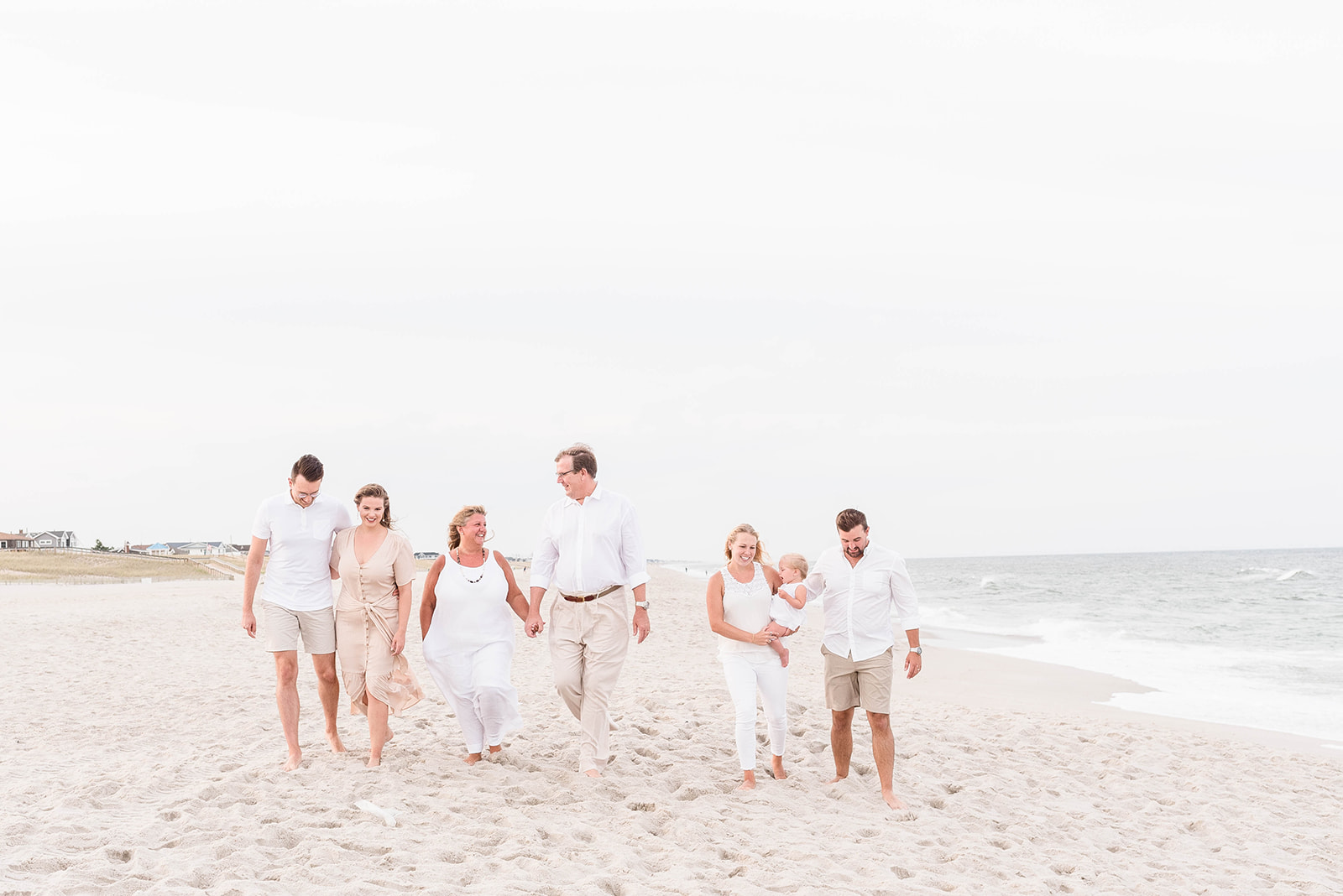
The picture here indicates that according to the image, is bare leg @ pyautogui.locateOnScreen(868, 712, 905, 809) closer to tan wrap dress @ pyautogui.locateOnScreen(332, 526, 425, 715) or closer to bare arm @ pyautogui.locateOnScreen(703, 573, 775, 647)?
bare arm @ pyautogui.locateOnScreen(703, 573, 775, 647)

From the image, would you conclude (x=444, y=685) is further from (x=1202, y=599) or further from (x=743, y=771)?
(x=1202, y=599)

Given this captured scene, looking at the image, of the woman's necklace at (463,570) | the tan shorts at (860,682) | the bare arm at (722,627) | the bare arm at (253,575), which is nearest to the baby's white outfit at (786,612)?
the bare arm at (722,627)

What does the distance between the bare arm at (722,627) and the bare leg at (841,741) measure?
675 millimetres

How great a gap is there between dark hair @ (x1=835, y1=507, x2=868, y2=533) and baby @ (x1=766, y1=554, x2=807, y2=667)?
1.25 feet

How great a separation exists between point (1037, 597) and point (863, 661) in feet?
133

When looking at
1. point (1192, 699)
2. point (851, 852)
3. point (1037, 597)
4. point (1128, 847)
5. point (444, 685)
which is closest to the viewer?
point (851, 852)

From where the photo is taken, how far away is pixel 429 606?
19.7 feet

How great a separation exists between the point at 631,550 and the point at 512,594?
37.4 inches

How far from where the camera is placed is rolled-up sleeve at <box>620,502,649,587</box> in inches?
227

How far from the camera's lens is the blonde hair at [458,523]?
5.98m

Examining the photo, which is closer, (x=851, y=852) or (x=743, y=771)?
(x=851, y=852)

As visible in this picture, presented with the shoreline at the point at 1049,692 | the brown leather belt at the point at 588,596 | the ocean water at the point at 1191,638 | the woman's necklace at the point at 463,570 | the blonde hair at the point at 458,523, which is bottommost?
the ocean water at the point at 1191,638

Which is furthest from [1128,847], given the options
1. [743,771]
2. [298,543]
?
[298,543]

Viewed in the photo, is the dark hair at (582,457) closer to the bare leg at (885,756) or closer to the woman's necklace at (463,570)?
the woman's necklace at (463,570)
